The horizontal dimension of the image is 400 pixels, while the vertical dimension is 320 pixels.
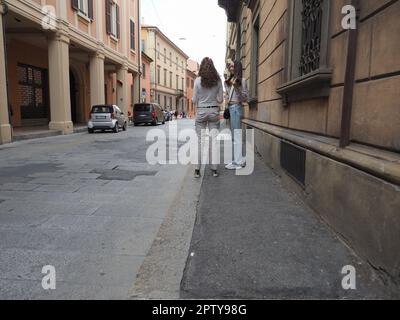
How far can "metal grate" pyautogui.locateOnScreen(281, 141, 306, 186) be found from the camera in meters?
4.28

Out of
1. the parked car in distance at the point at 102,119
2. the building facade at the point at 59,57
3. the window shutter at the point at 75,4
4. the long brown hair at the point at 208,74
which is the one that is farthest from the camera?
the parked car in distance at the point at 102,119

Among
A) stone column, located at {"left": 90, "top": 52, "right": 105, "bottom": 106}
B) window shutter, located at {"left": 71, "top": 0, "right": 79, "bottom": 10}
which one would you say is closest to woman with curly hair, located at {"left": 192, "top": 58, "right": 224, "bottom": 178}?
window shutter, located at {"left": 71, "top": 0, "right": 79, "bottom": 10}

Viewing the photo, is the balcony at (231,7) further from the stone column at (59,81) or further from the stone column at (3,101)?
the stone column at (3,101)

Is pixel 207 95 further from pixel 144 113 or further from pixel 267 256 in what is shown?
pixel 144 113

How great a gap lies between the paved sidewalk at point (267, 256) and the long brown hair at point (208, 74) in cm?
227

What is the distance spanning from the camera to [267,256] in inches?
112

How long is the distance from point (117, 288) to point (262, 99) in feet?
21.1

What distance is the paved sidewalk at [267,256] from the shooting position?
7.73 ft

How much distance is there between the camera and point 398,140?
2.45m

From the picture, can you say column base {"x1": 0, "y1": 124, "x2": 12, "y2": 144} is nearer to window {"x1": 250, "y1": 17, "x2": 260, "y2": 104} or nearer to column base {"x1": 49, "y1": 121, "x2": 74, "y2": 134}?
column base {"x1": 49, "y1": 121, "x2": 74, "y2": 134}

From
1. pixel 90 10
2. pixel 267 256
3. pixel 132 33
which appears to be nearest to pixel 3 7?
pixel 90 10

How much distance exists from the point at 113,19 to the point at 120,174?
1961 centimetres

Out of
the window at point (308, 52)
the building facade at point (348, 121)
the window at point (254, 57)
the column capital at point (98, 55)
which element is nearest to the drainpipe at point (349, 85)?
the building facade at point (348, 121)

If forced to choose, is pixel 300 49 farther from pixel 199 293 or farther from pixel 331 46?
pixel 199 293
